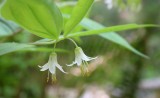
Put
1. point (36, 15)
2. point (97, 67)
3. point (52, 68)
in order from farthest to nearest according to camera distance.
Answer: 1. point (97, 67)
2. point (52, 68)
3. point (36, 15)

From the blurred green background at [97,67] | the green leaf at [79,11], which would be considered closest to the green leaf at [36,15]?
the green leaf at [79,11]

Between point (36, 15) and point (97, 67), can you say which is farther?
point (97, 67)

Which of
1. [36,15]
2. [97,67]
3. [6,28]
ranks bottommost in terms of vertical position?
[36,15]

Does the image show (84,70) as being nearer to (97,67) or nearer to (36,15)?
(36,15)

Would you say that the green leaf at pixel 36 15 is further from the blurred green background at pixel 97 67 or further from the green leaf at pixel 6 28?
the blurred green background at pixel 97 67

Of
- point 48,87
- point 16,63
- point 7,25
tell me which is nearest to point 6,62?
point 16,63

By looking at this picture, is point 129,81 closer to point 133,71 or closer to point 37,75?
point 133,71

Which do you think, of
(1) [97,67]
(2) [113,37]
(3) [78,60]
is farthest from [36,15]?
(1) [97,67]
